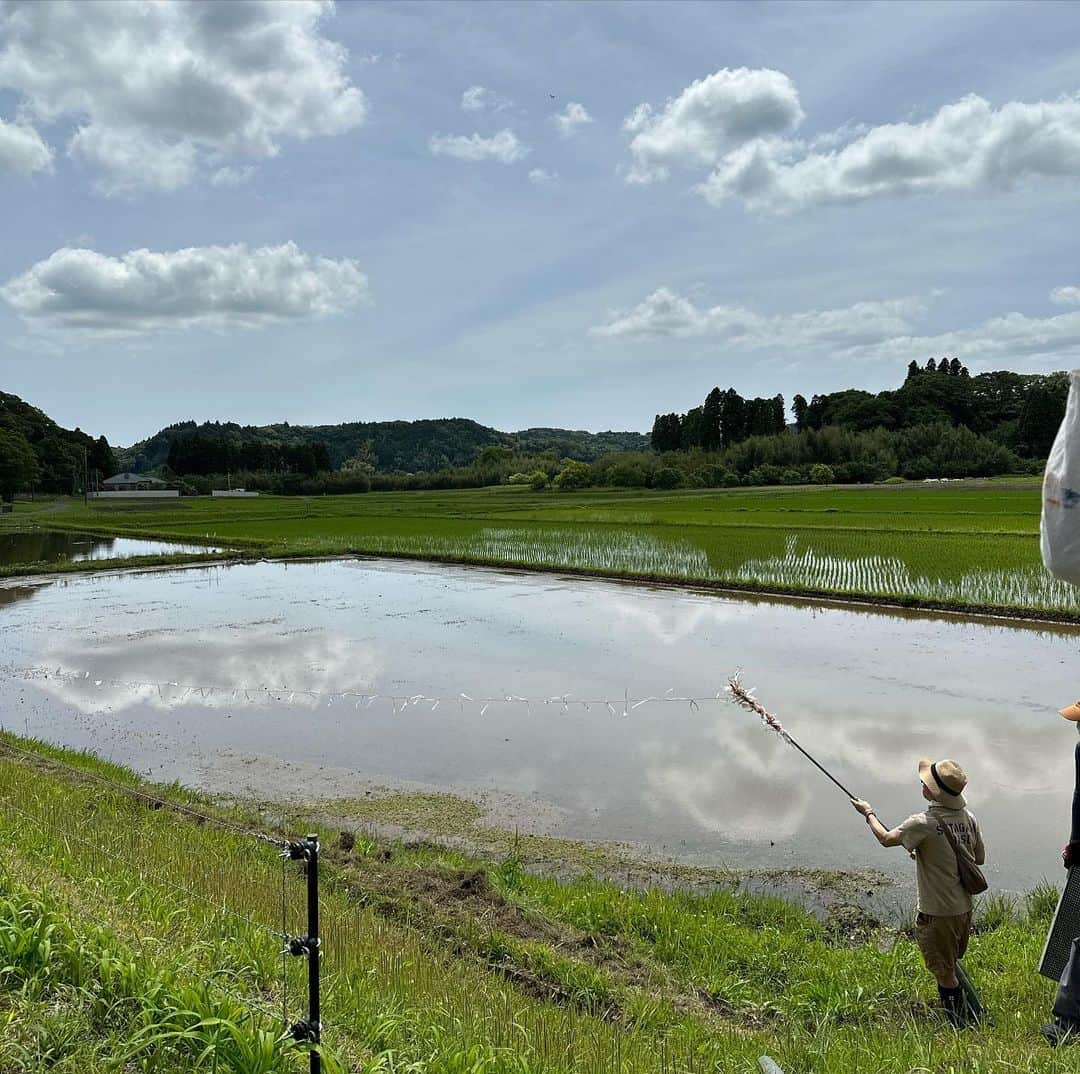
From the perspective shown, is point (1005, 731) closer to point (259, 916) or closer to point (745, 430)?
point (259, 916)

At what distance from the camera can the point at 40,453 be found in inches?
2638

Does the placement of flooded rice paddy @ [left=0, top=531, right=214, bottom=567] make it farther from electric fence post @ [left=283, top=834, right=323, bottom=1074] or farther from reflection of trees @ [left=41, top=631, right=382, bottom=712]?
electric fence post @ [left=283, top=834, right=323, bottom=1074]

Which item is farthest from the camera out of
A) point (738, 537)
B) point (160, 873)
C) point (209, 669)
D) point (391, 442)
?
point (391, 442)

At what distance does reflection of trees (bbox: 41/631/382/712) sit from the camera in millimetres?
10305

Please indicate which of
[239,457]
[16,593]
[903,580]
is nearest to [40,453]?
[239,457]

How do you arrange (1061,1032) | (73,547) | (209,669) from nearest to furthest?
(1061,1032) → (209,669) → (73,547)

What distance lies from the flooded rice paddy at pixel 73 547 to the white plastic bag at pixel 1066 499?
2609 centimetres

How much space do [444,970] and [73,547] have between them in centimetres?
3065

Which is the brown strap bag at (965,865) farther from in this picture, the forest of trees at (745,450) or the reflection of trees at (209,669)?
the forest of trees at (745,450)

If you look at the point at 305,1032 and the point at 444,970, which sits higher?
the point at 305,1032

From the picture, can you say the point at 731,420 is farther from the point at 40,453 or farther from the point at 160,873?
the point at 160,873

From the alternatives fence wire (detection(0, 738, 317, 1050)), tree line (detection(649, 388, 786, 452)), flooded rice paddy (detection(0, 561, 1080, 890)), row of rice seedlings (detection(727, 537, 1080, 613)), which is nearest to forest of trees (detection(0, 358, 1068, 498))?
tree line (detection(649, 388, 786, 452))

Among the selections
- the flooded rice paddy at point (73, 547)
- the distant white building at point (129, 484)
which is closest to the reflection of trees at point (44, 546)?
the flooded rice paddy at point (73, 547)

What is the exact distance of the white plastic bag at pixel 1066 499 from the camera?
2627 millimetres
